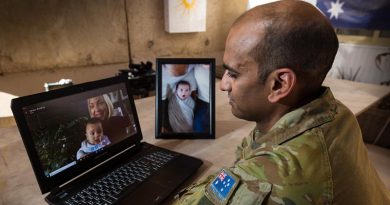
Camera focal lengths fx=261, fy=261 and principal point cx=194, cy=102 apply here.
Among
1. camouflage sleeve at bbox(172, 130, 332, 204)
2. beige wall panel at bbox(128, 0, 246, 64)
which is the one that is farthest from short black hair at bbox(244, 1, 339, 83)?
beige wall panel at bbox(128, 0, 246, 64)

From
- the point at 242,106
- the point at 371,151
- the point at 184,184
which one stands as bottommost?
the point at 371,151

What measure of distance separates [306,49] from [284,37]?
54 mm

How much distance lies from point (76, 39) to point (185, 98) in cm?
145

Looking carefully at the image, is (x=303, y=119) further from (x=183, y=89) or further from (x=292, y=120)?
(x=183, y=89)

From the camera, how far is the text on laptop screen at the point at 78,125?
68 centimetres

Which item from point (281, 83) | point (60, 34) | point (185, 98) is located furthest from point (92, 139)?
point (60, 34)

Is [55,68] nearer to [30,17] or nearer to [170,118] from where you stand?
[30,17]

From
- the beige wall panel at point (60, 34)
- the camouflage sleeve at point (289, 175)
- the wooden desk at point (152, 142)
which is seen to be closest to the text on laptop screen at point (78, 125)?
the wooden desk at point (152, 142)

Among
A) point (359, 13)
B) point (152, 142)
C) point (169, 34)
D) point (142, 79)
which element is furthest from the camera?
point (169, 34)

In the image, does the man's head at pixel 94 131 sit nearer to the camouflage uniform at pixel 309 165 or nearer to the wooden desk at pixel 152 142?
the wooden desk at pixel 152 142

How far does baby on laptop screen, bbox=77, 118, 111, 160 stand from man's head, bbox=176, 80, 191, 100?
0.36 metres

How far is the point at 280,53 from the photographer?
54cm

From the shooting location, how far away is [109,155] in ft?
2.76

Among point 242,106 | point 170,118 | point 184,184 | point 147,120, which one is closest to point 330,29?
point 242,106
